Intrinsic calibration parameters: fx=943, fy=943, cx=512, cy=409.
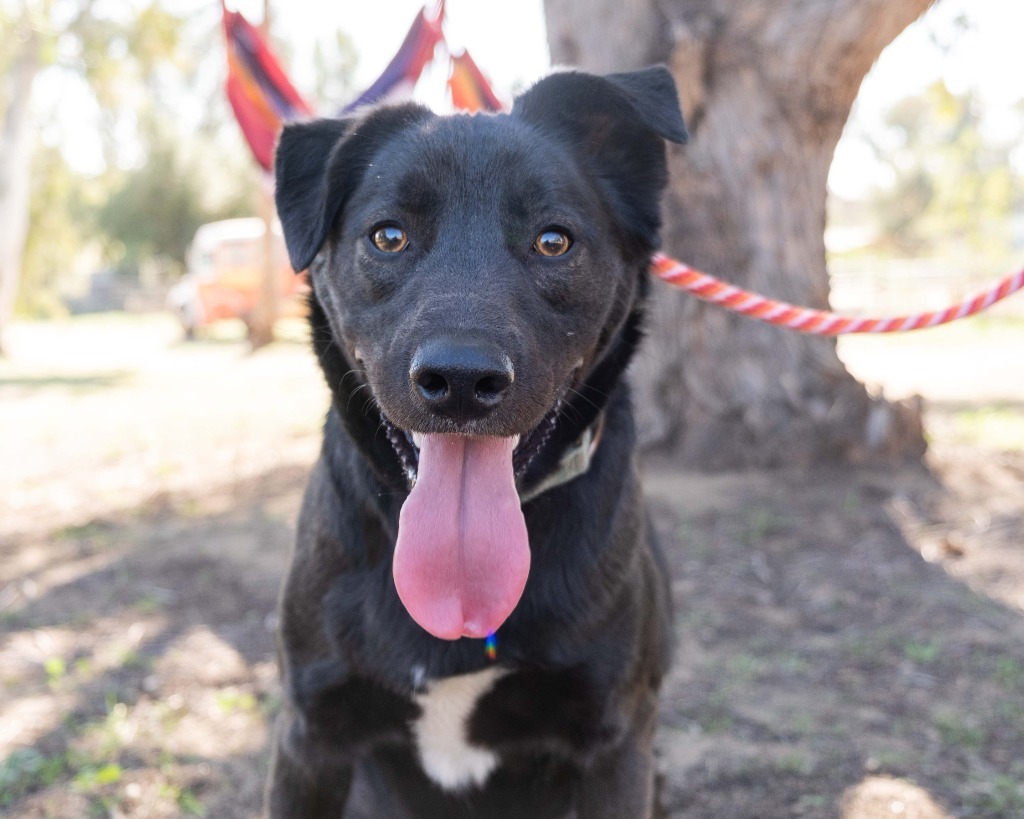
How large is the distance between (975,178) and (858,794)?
64.5 feet

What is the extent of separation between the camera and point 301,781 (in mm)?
2117

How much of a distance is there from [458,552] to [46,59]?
16.0 meters

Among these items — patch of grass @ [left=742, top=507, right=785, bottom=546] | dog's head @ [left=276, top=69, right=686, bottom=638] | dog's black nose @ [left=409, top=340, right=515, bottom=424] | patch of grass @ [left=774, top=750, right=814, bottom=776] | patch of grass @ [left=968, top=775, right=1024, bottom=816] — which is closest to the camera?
dog's black nose @ [left=409, top=340, right=515, bottom=424]

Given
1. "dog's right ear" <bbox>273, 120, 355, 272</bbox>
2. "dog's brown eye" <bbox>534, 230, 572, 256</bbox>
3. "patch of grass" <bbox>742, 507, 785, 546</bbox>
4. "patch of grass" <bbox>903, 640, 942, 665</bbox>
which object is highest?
"dog's right ear" <bbox>273, 120, 355, 272</bbox>

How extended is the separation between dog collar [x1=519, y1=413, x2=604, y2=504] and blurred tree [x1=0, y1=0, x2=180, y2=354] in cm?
1431

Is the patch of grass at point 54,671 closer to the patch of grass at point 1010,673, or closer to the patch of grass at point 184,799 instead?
the patch of grass at point 184,799

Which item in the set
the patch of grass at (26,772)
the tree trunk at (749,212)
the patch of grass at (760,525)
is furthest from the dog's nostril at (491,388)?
the tree trunk at (749,212)

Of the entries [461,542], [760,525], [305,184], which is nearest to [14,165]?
[760,525]

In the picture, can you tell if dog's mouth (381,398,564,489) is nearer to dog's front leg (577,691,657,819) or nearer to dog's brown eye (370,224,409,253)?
dog's brown eye (370,224,409,253)

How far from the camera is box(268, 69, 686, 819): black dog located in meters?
1.86

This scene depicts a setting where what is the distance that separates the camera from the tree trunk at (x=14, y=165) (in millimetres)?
15055

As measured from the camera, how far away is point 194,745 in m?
2.95

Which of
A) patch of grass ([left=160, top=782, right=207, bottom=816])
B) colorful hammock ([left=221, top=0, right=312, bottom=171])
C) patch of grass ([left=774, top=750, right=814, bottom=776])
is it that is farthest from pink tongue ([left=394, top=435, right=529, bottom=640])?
colorful hammock ([left=221, top=0, right=312, bottom=171])

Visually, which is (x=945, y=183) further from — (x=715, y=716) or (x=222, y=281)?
(x=715, y=716)
